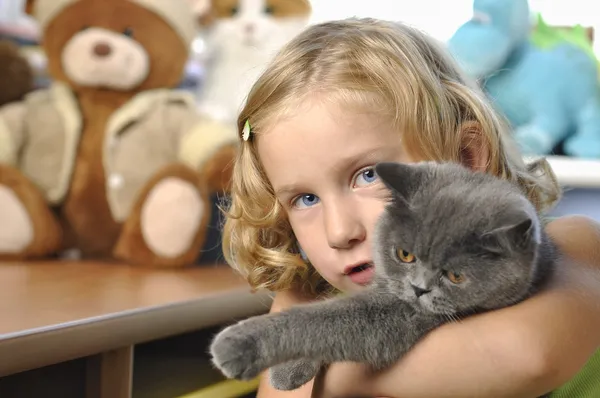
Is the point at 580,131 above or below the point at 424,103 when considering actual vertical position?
below

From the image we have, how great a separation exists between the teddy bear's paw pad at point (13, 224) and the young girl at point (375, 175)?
621mm

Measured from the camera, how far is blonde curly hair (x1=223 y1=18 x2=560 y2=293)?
83 centimetres

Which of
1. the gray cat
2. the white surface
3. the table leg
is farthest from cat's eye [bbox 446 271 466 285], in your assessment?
the white surface

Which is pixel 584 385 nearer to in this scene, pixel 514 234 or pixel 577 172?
pixel 514 234

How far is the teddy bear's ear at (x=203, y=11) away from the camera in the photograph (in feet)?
5.75

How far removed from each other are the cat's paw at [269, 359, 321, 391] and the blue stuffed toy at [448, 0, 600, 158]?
1233mm

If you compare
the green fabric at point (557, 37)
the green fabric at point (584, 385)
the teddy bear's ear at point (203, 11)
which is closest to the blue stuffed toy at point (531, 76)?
the green fabric at point (557, 37)

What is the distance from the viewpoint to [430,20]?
2.11 m

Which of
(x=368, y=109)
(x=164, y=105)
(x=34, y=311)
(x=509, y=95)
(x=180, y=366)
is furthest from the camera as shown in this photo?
(x=509, y=95)

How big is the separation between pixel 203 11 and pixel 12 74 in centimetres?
52

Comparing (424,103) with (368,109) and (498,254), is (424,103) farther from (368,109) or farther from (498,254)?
(498,254)

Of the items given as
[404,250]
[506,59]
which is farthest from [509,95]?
[404,250]

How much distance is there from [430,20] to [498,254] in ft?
5.44

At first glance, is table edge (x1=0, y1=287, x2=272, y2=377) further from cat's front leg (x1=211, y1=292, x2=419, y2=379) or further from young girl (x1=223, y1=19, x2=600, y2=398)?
cat's front leg (x1=211, y1=292, x2=419, y2=379)
